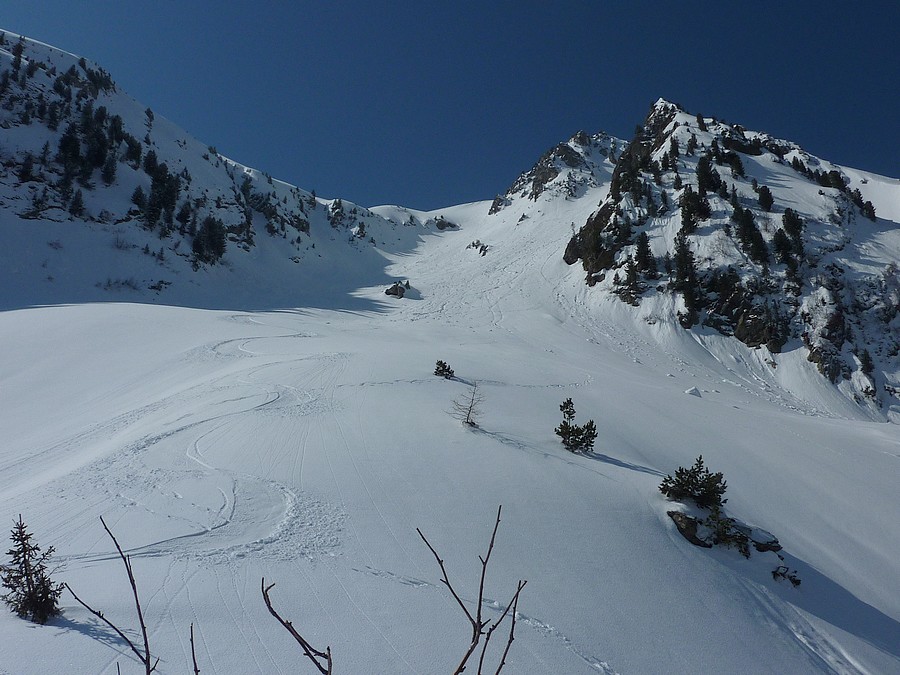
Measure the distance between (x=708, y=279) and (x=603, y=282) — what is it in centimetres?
670

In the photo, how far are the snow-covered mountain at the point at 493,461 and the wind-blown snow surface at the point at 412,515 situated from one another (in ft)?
0.11

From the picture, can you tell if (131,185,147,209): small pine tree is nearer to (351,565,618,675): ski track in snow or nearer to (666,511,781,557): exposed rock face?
(351,565,618,675): ski track in snow

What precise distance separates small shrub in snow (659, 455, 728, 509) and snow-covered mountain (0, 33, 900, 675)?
20 centimetres

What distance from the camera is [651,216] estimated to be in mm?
34125

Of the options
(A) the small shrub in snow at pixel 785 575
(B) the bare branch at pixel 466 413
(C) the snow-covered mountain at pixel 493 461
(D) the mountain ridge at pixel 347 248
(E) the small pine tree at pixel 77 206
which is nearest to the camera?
(C) the snow-covered mountain at pixel 493 461

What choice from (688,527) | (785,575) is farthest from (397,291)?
(785,575)

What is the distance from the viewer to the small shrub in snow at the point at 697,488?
5832mm

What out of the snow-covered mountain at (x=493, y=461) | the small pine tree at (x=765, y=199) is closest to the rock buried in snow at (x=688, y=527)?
the snow-covered mountain at (x=493, y=461)

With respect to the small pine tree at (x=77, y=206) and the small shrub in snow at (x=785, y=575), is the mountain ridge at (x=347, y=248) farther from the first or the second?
the small shrub in snow at (x=785, y=575)

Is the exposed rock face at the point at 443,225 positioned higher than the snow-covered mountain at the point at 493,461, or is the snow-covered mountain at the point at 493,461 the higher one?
the exposed rock face at the point at 443,225

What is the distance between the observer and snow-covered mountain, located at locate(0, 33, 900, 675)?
12.1ft

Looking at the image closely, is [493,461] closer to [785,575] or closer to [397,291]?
[785,575]

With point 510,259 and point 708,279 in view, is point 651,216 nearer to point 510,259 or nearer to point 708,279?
point 708,279

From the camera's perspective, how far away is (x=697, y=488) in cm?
600
